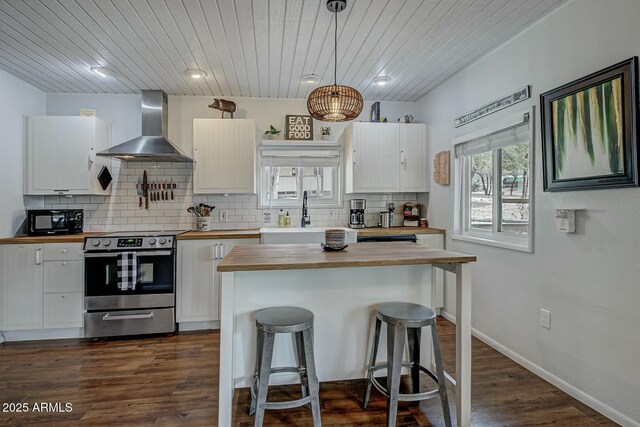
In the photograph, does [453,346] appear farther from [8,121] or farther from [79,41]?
[8,121]

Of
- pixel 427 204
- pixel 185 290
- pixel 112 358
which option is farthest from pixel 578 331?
pixel 112 358

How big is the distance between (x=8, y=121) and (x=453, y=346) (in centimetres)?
469

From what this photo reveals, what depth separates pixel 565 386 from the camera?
2172 mm

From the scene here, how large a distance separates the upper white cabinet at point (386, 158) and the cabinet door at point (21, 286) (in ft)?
10.7

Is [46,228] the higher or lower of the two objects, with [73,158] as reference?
lower

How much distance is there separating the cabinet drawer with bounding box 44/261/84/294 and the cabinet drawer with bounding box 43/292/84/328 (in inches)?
2.2

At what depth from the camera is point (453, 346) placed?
2859 mm

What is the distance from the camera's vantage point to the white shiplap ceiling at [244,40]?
2182 mm

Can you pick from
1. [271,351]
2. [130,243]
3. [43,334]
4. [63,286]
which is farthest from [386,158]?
[43,334]

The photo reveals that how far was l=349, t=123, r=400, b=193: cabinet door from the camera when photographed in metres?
3.79

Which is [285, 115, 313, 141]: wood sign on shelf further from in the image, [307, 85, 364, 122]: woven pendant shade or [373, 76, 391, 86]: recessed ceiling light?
[307, 85, 364, 122]: woven pendant shade

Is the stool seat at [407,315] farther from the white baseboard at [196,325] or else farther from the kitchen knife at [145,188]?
the kitchen knife at [145,188]

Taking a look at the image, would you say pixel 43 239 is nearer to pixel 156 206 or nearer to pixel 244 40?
pixel 156 206

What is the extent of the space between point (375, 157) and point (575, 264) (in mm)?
2226
